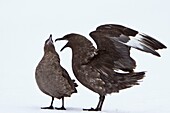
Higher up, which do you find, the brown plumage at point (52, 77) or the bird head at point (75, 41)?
the bird head at point (75, 41)

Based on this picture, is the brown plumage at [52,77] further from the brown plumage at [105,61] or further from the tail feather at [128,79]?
the tail feather at [128,79]

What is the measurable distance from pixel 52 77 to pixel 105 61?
687 mm

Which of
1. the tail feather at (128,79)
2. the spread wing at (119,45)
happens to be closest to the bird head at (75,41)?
the spread wing at (119,45)

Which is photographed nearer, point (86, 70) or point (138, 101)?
point (86, 70)

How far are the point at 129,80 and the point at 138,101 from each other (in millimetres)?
1998

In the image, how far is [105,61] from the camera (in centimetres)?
900

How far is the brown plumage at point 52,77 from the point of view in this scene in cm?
884

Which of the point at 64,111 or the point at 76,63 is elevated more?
the point at 76,63

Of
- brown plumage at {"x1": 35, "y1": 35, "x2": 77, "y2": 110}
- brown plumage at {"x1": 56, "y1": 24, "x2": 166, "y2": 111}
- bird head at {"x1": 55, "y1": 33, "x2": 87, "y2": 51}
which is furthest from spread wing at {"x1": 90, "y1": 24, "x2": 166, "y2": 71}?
brown plumage at {"x1": 35, "y1": 35, "x2": 77, "y2": 110}

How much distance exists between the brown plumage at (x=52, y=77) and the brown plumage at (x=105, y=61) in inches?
7.1

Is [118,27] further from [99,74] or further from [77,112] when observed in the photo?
[77,112]

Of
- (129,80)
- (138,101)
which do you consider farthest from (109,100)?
(129,80)

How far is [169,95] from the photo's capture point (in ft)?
37.5

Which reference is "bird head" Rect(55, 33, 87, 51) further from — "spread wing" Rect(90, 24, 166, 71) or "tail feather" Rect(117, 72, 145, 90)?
"tail feather" Rect(117, 72, 145, 90)
